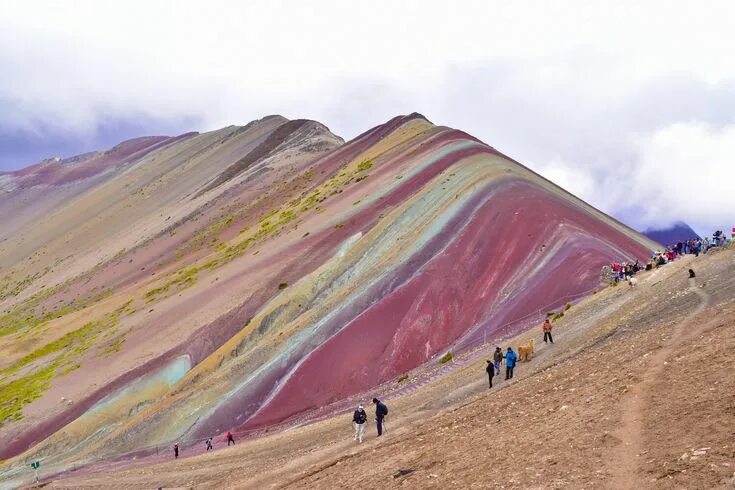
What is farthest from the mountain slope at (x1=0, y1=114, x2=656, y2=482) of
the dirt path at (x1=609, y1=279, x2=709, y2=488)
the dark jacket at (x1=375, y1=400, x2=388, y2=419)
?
the dirt path at (x1=609, y1=279, x2=709, y2=488)

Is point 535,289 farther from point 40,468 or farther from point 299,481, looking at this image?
point 40,468

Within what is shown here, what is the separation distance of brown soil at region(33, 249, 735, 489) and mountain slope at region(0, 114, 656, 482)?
33.5 ft

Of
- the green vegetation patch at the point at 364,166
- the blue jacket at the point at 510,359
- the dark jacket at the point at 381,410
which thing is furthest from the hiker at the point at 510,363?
the green vegetation patch at the point at 364,166

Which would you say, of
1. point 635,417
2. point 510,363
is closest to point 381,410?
point 510,363

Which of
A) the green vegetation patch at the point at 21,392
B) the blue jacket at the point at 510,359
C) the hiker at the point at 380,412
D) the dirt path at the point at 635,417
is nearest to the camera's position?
A: the dirt path at the point at 635,417

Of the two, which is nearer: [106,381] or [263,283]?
[106,381]

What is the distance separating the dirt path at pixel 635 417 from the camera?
12.7 m

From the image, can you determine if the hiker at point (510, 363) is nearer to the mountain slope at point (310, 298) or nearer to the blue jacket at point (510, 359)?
the blue jacket at point (510, 359)

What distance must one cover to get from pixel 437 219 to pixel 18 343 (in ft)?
199

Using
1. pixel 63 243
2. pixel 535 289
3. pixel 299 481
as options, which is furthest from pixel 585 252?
pixel 63 243

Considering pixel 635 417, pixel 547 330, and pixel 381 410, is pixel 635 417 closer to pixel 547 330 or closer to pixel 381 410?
pixel 381 410

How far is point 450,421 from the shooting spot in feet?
74.3

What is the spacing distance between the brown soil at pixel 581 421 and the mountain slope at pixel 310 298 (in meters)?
Result: 10.2

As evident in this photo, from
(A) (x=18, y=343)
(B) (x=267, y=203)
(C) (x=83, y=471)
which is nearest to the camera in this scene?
(C) (x=83, y=471)
